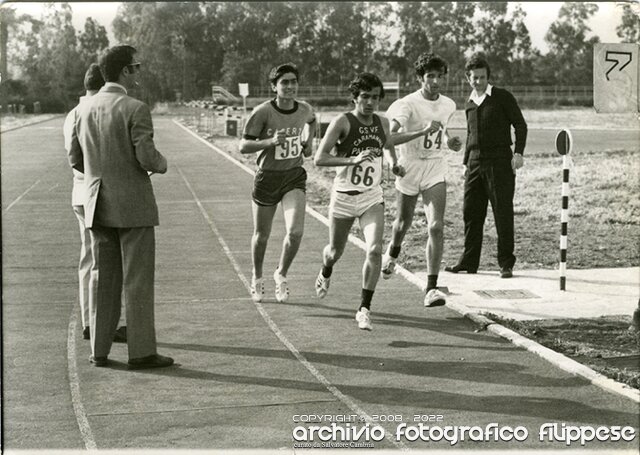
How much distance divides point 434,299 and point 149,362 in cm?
285

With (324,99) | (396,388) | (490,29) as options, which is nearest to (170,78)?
(490,29)

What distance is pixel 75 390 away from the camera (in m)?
6.80

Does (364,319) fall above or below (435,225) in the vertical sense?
below

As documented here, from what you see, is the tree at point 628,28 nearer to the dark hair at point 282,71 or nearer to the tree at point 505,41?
the tree at point 505,41

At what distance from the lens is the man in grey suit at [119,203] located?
7.32 metres

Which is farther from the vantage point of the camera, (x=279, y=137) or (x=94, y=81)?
(x=279, y=137)

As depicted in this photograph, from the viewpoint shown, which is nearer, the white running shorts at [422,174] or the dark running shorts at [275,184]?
the dark running shorts at [275,184]

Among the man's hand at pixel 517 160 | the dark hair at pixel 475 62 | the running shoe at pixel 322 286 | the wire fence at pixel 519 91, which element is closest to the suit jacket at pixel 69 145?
the running shoe at pixel 322 286

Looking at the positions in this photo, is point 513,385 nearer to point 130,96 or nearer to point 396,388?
point 396,388

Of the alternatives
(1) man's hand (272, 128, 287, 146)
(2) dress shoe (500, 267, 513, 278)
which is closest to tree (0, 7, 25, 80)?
(1) man's hand (272, 128, 287, 146)

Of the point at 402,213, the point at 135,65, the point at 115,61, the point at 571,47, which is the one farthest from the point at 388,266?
the point at 115,61

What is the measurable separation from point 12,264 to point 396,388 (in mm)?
6064

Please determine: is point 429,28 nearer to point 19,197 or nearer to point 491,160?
point 491,160

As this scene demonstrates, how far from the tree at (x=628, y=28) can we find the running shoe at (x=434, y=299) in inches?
118
